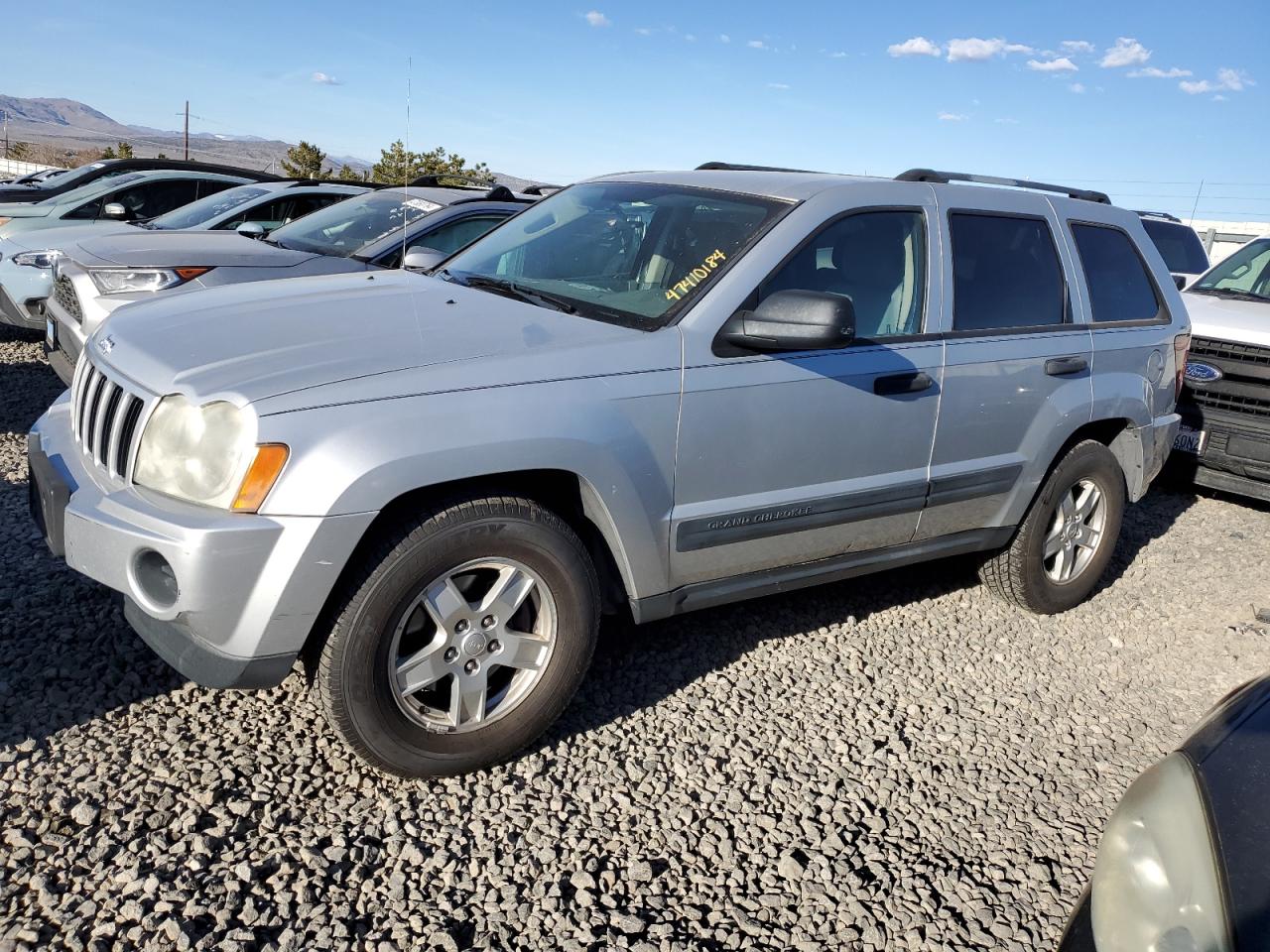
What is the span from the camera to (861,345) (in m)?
3.57

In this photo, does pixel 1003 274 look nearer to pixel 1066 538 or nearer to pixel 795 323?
pixel 1066 538

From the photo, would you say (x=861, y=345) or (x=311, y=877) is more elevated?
(x=861, y=345)

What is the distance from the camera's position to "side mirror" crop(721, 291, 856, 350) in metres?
3.04

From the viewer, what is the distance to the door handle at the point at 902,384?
3.57m

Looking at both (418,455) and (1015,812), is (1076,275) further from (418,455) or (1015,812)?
(418,455)

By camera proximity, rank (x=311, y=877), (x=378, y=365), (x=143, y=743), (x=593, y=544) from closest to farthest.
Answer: (x=311, y=877)
(x=378, y=365)
(x=143, y=743)
(x=593, y=544)

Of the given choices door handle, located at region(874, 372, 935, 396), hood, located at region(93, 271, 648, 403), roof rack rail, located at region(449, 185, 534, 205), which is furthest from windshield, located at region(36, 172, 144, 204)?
door handle, located at region(874, 372, 935, 396)

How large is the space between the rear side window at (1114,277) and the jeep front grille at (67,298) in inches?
211

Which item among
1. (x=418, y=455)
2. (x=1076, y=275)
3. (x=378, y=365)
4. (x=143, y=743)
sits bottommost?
(x=143, y=743)

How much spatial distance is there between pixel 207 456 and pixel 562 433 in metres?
0.94

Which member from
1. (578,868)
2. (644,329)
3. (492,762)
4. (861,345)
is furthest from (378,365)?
(861,345)

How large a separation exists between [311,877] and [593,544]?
49.0 inches

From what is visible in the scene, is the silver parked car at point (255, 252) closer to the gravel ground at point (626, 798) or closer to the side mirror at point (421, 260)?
the side mirror at point (421, 260)

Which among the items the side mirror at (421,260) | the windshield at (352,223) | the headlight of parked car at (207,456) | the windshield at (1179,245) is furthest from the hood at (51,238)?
the windshield at (1179,245)
